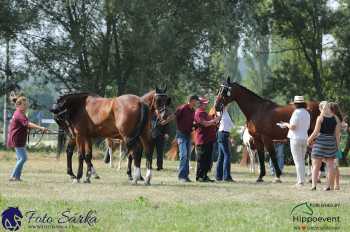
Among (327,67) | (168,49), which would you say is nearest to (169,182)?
(168,49)

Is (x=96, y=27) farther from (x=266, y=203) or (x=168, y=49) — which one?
(x=266, y=203)

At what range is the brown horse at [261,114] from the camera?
18906mm

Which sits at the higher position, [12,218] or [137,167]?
[137,167]

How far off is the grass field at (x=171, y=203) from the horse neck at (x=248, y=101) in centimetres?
193

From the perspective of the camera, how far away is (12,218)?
10523 millimetres

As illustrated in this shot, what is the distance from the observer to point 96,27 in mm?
33719

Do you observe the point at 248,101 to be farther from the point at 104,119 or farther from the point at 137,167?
the point at 104,119

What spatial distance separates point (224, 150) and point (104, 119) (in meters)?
3.28

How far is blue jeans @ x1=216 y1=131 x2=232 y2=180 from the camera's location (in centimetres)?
1909

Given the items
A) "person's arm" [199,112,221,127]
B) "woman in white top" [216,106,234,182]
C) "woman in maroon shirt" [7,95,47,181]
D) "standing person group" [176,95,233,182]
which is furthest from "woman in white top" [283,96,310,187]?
"woman in maroon shirt" [7,95,47,181]

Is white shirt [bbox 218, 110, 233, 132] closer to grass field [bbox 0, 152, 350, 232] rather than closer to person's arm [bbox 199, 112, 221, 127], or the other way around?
person's arm [bbox 199, 112, 221, 127]

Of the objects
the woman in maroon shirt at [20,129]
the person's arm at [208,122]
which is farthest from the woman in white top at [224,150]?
the woman in maroon shirt at [20,129]

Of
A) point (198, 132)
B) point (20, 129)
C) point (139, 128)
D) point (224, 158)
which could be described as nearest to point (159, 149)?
point (224, 158)

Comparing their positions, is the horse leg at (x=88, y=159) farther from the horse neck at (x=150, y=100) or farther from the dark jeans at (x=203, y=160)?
the dark jeans at (x=203, y=160)
